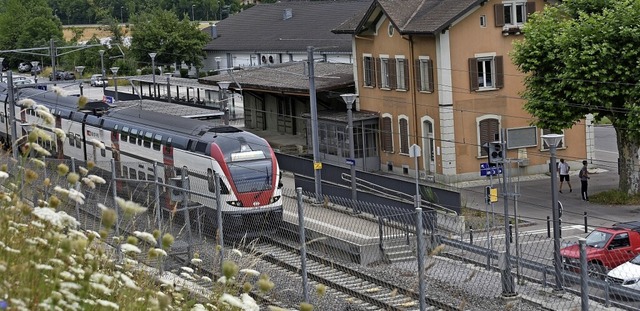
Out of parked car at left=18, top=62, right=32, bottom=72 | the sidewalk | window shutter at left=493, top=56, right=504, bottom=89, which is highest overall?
parked car at left=18, top=62, right=32, bottom=72

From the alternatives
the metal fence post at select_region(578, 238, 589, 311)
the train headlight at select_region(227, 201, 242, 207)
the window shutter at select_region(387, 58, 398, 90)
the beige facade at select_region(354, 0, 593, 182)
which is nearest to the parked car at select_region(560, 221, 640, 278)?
the train headlight at select_region(227, 201, 242, 207)

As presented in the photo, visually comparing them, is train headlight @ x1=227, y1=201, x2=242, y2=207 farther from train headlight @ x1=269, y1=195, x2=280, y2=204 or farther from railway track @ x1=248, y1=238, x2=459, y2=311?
railway track @ x1=248, y1=238, x2=459, y2=311

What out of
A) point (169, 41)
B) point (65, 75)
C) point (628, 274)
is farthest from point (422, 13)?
point (65, 75)

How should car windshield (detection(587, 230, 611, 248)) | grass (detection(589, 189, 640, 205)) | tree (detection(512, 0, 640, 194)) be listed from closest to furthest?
1. car windshield (detection(587, 230, 611, 248))
2. tree (detection(512, 0, 640, 194))
3. grass (detection(589, 189, 640, 205))

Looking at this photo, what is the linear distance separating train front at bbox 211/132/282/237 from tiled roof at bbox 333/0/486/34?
14135 mm

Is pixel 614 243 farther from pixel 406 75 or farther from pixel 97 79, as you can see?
pixel 97 79

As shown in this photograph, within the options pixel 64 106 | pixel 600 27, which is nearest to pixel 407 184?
pixel 600 27

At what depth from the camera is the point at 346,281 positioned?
21.6 metres

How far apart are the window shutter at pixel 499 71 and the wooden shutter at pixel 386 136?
500cm

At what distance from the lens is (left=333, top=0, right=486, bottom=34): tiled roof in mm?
41875

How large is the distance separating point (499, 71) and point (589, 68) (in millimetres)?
7507

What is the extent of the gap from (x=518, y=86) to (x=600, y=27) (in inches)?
304

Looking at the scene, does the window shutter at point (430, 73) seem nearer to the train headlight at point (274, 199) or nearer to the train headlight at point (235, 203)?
the train headlight at point (274, 199)

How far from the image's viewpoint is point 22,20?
377ft
